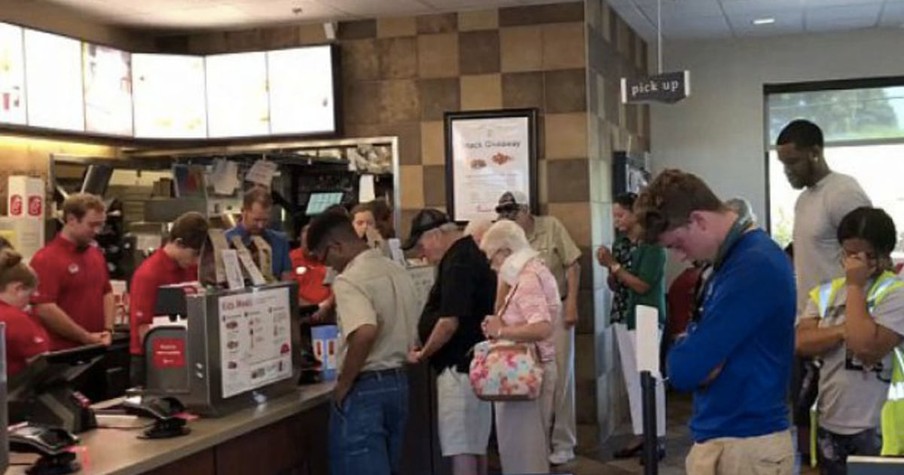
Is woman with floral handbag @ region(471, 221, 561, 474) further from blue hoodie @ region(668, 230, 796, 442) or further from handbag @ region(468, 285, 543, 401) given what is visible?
blue hoodie @ region(668, 230, 796, 442)

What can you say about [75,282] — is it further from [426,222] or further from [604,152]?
[604,152]

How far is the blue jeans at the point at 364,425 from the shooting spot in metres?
3.82

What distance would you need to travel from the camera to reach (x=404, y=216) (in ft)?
24.9

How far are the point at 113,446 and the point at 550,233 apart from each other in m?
4.08

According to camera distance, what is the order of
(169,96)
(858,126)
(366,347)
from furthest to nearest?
(858,126) < (169,96) < (366,347)

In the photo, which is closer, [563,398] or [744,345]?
[744,345]

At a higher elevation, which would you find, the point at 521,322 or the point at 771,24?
the point at 771,24

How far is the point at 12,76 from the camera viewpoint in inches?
249

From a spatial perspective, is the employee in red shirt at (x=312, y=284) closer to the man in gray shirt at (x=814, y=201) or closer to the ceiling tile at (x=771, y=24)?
the man in gray shirt at (x=814, y=201)

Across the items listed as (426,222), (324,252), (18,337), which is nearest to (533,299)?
(426,222)

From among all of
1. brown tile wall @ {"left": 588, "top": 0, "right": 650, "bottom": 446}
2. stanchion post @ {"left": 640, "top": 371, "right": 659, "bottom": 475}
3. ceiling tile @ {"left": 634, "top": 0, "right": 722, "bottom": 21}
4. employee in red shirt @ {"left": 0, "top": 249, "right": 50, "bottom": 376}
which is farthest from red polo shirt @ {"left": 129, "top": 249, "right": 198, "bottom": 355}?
ceiling tile @ {"left": 634, "top": 0, "right": 722, "bottom": 21}

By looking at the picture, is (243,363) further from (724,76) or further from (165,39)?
(724,76)

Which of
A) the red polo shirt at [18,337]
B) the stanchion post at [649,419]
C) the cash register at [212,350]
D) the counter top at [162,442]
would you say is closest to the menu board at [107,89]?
the red polo shirt at [18,337]

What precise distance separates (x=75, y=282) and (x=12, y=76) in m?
1.40
